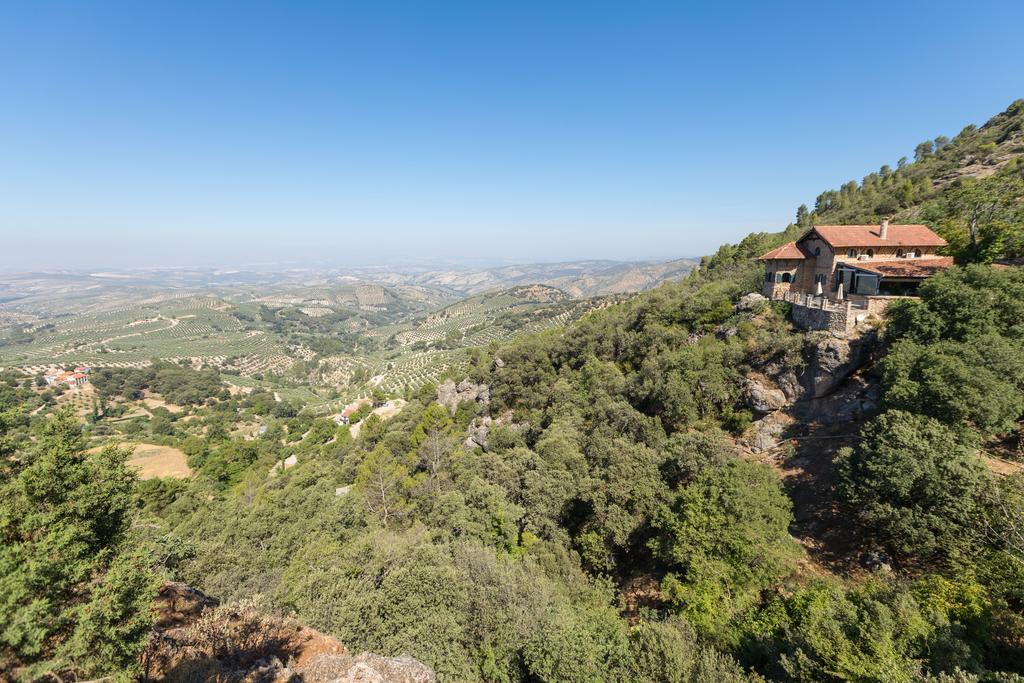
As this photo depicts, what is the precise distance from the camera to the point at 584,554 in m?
21.7

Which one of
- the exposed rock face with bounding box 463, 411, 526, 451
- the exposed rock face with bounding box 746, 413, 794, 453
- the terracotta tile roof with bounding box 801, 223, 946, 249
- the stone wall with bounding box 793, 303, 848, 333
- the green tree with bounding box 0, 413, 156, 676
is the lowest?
the exposed rock face with bounding box 463, 411, 526, 451

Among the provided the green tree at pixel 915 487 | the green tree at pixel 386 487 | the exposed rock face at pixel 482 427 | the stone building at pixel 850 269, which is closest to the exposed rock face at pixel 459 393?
the exposed rock face at pixel 482 427

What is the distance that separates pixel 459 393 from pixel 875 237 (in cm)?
4798

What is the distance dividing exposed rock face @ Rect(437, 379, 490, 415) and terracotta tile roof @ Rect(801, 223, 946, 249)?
3812 cm

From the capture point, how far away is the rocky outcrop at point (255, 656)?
12.1m

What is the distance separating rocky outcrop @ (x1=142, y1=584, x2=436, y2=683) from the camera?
12.1 meters

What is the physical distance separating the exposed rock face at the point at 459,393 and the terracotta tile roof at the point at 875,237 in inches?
1501

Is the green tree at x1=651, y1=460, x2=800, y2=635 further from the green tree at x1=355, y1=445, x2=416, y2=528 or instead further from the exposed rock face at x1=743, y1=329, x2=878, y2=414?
the green tree at x1=355, y1=445, x2=416, y2=528

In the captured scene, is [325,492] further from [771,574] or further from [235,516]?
[771,574]

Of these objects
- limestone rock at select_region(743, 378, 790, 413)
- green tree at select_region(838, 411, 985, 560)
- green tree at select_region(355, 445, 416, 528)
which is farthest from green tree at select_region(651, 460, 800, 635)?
green tree at select_region(355, 445, 416, 528)

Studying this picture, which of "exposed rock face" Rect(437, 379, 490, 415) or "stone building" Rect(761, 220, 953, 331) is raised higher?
"stone building" Rect(761, 220, 953, 331)

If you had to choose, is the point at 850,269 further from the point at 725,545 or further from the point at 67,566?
the point at 67,566

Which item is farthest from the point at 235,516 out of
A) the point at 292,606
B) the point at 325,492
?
the point at 292,606

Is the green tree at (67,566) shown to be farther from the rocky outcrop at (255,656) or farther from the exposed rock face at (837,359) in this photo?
the exposed rock face at (837,359)
